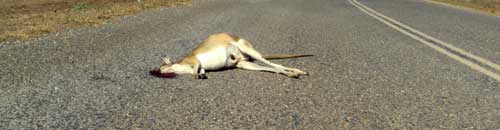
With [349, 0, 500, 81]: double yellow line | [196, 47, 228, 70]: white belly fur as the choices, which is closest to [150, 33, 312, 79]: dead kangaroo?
[196, 47, 228, 70]: white belly fur

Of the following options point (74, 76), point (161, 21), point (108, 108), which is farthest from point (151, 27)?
point (108, 108)

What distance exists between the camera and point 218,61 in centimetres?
545

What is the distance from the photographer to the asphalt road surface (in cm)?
362

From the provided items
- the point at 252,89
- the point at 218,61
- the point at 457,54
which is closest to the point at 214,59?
the point at 218,61

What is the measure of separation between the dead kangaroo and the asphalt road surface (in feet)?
0.38

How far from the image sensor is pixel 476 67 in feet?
19.2

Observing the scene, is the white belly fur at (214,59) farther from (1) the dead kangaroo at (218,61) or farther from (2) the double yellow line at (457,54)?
(2) the double yellow line at (457,54)

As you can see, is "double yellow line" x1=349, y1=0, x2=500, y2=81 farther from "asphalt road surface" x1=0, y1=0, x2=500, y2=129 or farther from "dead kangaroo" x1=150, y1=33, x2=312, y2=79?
"dead kangaroo" x1=150, y1=33, x2=312, y2=79

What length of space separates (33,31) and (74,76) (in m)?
4.96

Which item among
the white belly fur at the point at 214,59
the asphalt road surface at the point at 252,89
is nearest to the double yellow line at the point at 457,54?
the asphalt road surface at the point at 252,89

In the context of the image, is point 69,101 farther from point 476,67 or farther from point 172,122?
point 476,67

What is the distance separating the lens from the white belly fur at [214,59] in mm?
5359

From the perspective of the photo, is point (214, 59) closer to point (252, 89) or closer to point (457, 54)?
point (252, 89)

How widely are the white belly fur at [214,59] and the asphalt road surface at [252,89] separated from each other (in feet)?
0.38
